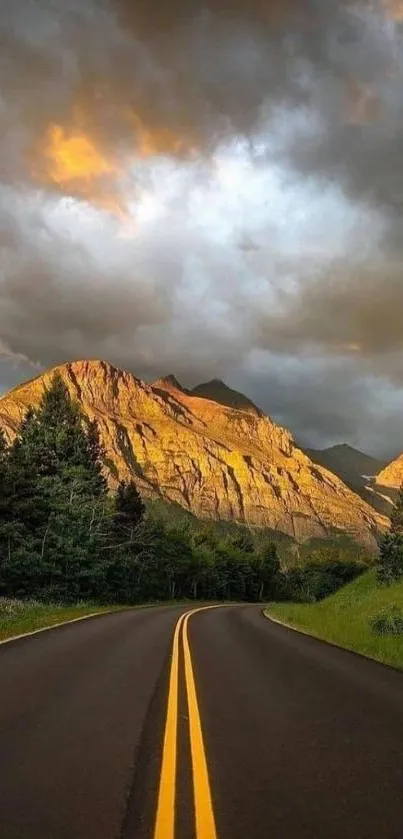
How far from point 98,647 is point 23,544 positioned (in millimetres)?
26532

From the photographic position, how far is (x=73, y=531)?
160 ft

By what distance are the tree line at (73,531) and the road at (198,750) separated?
30728mm

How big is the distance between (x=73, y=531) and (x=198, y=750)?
43137mm

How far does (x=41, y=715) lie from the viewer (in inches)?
332

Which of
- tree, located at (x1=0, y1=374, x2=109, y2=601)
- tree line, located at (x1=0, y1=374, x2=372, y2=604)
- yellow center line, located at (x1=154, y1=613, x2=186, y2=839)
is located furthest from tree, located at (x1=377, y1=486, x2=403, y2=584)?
yellow center line, located at (x1=154, y1=613, x2=186, y2=839)

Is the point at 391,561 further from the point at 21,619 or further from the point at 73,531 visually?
the point at 21,619

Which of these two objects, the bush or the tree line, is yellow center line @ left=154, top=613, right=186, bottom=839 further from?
the tree line

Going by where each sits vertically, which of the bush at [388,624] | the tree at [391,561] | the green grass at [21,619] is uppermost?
the tree at [391,561]

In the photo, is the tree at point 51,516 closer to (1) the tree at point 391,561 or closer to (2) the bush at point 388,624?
(2) the bush at point 388,624

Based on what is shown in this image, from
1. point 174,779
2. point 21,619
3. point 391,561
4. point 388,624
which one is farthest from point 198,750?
point 391,561

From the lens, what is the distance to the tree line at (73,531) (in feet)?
144

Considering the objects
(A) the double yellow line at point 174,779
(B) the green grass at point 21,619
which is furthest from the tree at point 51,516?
(A) the double yellow line at point 174,779

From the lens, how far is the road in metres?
4.86

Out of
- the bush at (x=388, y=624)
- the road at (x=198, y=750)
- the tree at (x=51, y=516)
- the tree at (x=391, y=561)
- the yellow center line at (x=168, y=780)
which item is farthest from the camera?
the tree at (x=391, y=561)
